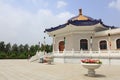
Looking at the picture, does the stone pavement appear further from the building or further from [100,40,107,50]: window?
[100,40,107,50]: window

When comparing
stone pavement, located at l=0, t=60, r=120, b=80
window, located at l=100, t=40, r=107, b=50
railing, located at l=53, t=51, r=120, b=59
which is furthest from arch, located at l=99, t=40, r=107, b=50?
stone pavement, located at l=0, t=60, r=120, b=80

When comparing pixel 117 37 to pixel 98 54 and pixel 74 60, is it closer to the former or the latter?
pixel 98 54

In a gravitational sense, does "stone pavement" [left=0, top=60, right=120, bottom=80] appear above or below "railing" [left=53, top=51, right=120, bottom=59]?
below

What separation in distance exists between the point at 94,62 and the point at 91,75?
82 cm

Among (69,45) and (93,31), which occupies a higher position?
(93,31)

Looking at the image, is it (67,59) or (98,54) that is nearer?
(98,54)

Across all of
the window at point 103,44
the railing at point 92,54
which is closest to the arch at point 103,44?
the window at point 103,44

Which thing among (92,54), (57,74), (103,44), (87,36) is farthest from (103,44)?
(57,74)

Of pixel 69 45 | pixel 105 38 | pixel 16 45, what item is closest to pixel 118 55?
pixel 105 38

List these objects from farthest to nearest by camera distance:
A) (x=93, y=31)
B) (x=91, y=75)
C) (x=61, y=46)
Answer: (x=61, y=46) < (x=93, y=31) < (x=91, y=75)

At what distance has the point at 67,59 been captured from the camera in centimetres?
2522

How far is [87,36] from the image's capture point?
27188 mm

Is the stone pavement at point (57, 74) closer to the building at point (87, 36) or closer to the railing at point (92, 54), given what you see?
the railing at point (92, 54)

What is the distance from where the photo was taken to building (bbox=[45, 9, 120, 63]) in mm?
25125
